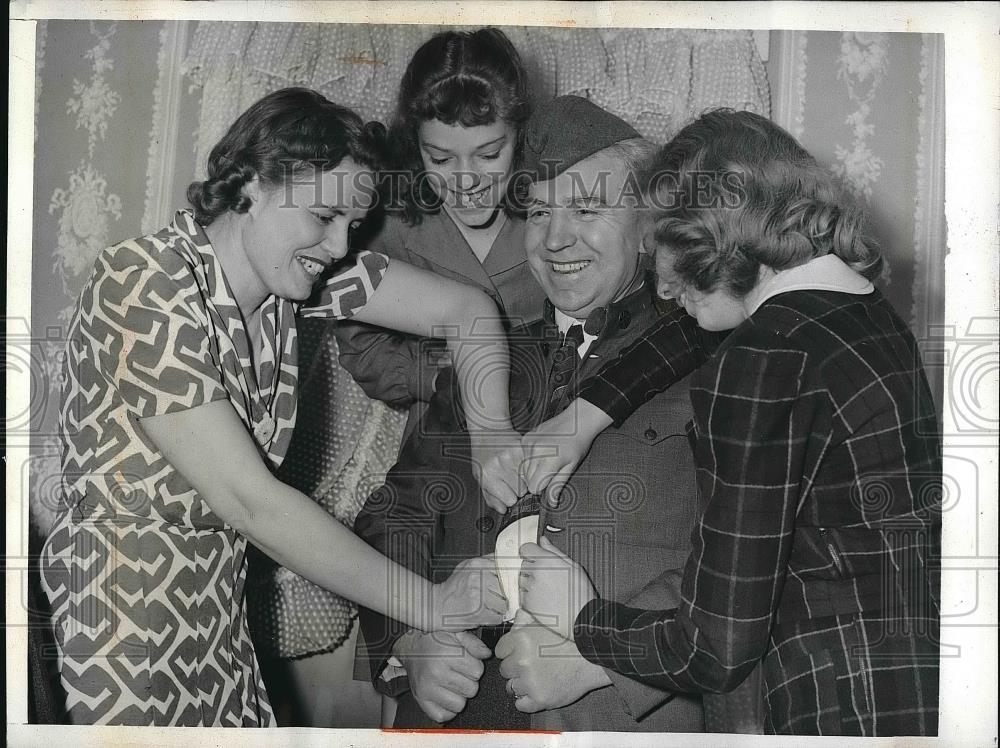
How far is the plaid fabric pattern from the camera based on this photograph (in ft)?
5.32

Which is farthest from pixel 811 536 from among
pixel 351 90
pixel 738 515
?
pixel 351 90

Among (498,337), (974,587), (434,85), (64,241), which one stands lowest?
(974,587)

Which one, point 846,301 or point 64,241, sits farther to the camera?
point 64,241

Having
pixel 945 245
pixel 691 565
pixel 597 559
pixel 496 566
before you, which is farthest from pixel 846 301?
pixel 496 566

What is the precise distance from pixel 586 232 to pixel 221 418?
80cm

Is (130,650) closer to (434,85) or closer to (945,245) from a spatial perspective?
(434,85)

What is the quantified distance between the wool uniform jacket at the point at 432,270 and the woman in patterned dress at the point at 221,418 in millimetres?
34

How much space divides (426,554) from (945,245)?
1238 millimetres

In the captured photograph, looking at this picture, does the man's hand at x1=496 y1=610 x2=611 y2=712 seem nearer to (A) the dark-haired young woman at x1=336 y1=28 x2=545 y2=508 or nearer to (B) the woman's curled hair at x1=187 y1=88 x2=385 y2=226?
(A) the dark-haired young woman at x1=336 y1=28 x2=545 y2=508

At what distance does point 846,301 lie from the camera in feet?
5.50

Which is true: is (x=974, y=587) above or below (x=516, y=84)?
below

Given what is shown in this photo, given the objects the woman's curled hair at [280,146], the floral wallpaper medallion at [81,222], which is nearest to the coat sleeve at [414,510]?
the woman's curled hair at [280,146]

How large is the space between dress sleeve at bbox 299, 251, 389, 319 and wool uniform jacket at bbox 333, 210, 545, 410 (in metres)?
0.03

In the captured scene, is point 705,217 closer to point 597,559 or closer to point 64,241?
point 597,559
